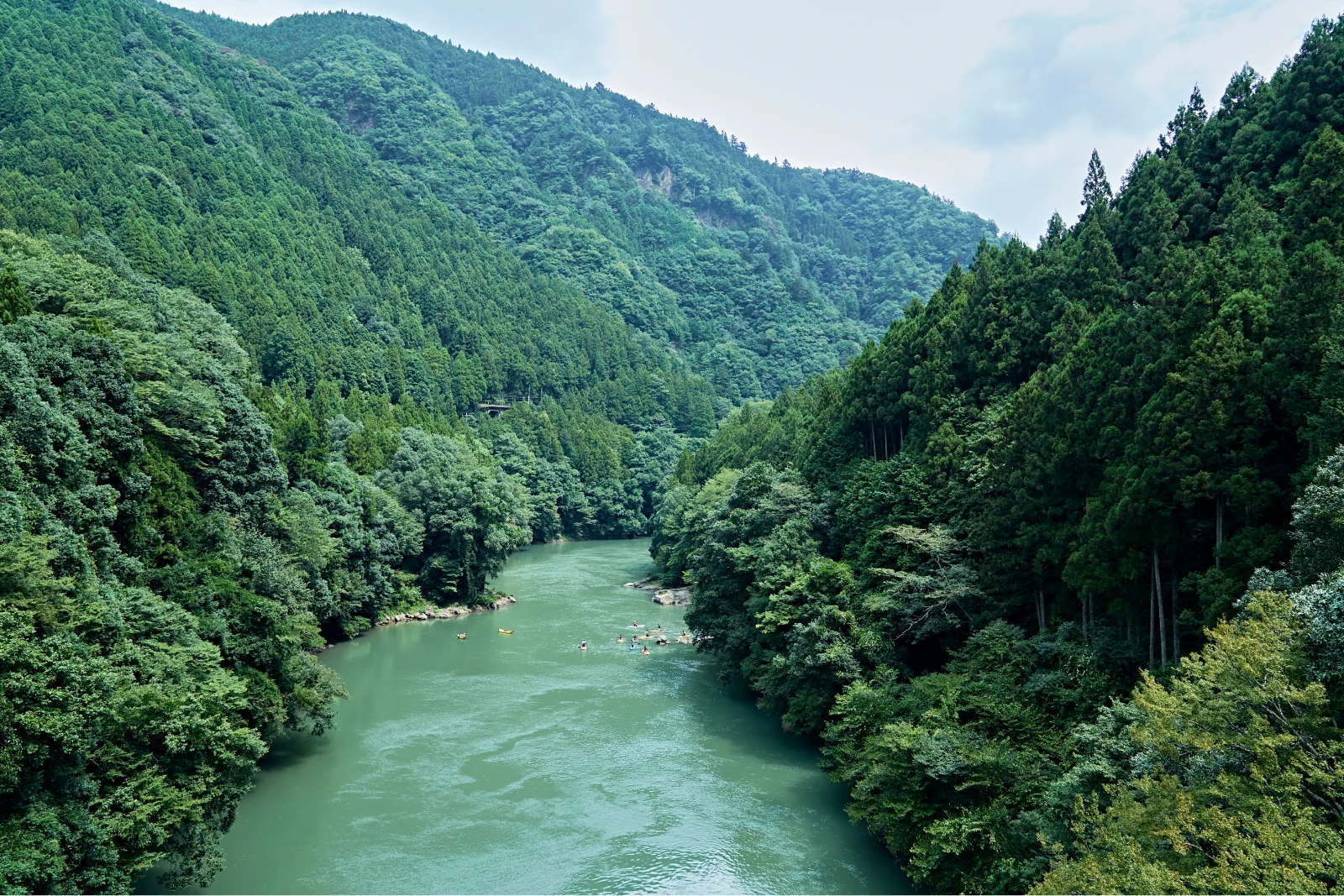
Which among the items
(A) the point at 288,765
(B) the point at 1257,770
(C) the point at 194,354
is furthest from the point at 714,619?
(B) the point at 1257,770

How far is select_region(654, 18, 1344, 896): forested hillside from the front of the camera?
50.0 feet

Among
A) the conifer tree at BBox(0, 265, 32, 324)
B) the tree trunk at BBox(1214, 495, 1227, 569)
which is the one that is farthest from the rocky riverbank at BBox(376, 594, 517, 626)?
the tree trunk at BBox(1214, 495, 1227, 569)

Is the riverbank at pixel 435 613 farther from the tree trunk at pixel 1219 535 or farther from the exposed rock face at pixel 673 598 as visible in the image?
the tree trunk at pixel 1219 535

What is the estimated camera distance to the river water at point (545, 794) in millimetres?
26219

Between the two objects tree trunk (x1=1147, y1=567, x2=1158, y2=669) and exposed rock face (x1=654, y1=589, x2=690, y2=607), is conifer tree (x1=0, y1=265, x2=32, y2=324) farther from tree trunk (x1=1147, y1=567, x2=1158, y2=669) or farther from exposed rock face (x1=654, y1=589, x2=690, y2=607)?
exposed rock face (x1=654, y1=589, x2=690, y2=607)

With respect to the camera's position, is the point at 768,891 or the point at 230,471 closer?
the point at 768,891

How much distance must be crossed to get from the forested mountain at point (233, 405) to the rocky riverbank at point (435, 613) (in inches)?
36.9

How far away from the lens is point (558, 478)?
362 ft

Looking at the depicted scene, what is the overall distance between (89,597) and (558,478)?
286 feet

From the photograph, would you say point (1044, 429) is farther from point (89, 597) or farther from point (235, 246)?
point (235, 246)

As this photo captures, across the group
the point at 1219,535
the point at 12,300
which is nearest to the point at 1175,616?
the point at 1219,535

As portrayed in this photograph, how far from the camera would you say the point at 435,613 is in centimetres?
6175

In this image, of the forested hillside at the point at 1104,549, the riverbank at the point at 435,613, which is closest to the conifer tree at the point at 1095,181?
the forested hillside at the point at 1104,549

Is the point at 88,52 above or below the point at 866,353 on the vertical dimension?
above
